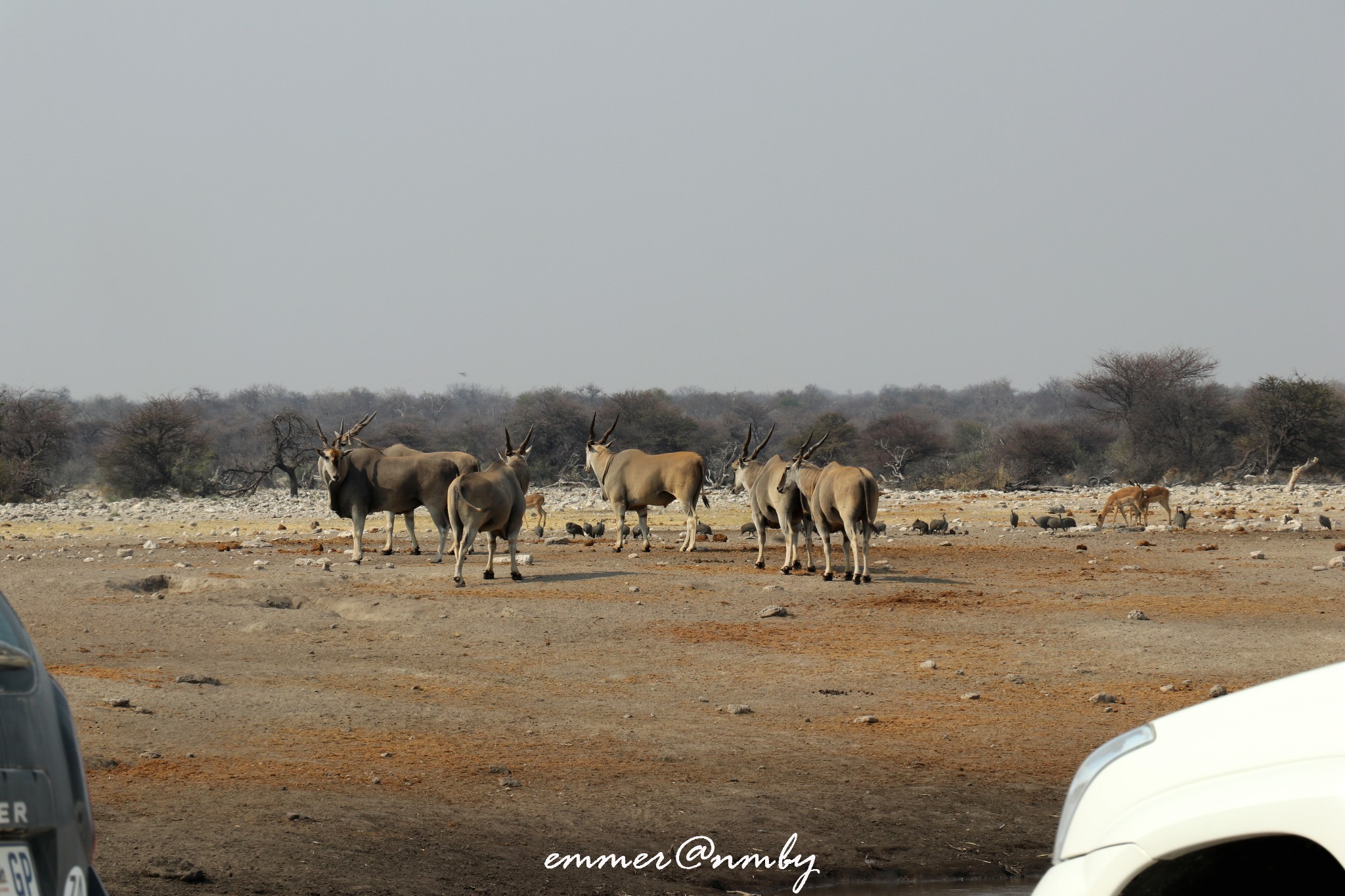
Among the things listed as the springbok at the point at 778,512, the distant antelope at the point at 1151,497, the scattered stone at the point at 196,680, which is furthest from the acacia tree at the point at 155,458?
the scattered stone at the point at 196,680

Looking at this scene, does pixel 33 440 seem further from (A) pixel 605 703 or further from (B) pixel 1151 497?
(A) pixel 605 703

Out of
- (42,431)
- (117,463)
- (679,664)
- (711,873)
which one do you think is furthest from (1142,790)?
(42,431)

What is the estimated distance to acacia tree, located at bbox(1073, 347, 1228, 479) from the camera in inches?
1800

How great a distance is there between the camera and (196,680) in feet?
31.9

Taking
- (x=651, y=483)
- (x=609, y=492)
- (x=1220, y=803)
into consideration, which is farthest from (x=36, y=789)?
(x=609, y=492)

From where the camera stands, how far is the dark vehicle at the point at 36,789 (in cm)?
243

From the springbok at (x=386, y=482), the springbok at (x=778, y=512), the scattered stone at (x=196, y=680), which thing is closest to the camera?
the scattered stone at (x=196, y=680)

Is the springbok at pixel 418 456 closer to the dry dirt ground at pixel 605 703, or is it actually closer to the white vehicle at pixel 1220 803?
the dry dirt ground at pixel 605 703

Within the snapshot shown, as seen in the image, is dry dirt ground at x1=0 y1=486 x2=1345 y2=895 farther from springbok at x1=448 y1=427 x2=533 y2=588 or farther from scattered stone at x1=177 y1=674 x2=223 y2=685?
springbok at x1=448 y1=427 x2=533 y2=588

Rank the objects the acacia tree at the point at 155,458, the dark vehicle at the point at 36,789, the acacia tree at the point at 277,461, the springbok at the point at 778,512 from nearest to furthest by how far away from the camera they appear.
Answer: the dark vehicle at the point at 36,789
the springbok at the point at 778,512
the acacia tree at the point at 277,461
the acacia tree at the point at 155,458

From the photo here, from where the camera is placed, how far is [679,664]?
11484 mm

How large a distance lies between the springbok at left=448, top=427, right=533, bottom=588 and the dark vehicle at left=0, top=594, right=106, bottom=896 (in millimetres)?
13008

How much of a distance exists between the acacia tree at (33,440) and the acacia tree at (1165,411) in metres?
34.4

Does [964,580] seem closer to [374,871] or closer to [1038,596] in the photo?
[1038,596]
